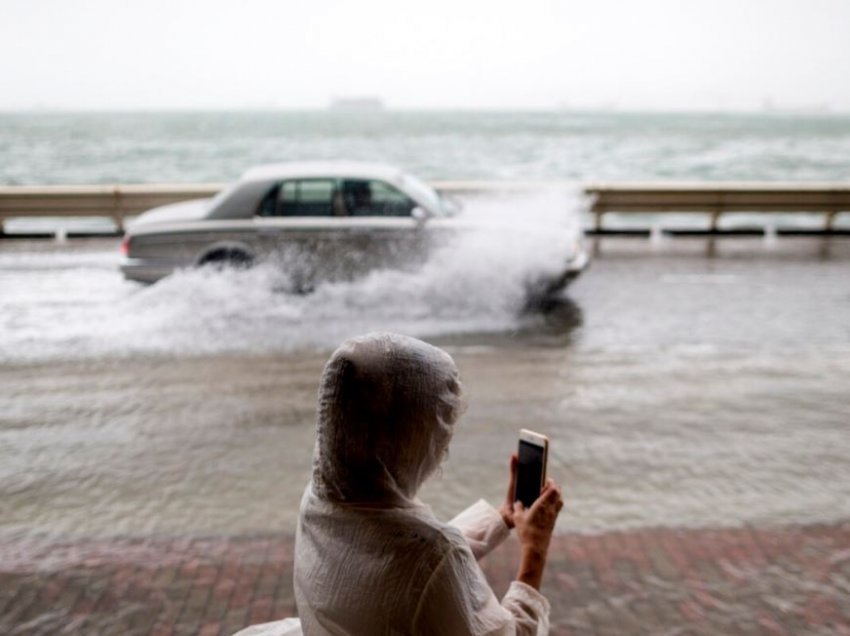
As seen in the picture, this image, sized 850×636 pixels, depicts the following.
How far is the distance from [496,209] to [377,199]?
1827mm

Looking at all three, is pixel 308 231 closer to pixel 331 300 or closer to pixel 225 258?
pixel 331 300

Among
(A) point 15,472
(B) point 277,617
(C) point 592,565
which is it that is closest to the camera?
(B) point 277,617

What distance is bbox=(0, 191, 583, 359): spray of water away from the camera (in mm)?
8523

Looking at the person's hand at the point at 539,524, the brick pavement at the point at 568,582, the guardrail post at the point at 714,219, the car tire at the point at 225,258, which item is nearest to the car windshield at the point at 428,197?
the car tire at the point at 225,258

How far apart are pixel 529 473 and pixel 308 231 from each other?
7080 millimetres

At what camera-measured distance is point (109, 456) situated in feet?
18.4

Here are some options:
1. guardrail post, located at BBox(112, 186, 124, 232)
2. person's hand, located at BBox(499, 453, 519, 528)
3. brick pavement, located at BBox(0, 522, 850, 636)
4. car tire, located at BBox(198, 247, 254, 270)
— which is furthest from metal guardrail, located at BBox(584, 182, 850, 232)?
person's hand, located at BBox(499, 453, 519, 528)

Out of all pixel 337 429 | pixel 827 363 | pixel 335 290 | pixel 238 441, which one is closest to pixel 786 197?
pixel 827 363

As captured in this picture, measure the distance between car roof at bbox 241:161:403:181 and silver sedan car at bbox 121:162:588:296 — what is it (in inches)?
0.7

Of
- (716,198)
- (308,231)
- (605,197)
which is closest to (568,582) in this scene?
(308,231)

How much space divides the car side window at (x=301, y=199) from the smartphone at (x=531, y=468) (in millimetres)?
Answer: 7155

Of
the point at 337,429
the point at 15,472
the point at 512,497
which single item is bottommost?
the point at 15,472

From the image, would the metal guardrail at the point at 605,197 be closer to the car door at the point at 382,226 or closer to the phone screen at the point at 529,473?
the car door at the point at 382,226

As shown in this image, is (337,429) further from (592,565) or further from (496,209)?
(496,209)
